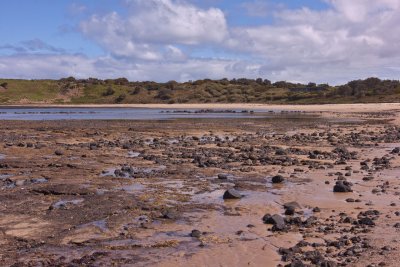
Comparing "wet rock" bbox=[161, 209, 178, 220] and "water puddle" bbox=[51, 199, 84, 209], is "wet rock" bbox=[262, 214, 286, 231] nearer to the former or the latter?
"wet rock" bbox=[161, 209, 178, 220]

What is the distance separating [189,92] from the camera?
333 feet

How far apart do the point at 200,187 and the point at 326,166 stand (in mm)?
5289

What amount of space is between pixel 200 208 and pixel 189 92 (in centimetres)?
9043

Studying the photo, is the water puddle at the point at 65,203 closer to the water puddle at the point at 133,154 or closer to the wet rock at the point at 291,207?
the wet rock at the point at 291,207

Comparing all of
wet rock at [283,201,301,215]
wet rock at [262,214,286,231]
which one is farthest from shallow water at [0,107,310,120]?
wet rock at [262,214,286,231]

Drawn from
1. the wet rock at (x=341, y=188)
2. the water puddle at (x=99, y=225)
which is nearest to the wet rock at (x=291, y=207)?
the wet rock at (x=341, y=188)

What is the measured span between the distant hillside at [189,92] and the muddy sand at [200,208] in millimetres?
66624

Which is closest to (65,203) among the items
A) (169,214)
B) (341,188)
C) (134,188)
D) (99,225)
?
(99,225)

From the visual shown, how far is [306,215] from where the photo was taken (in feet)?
35.7

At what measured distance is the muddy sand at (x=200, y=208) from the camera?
841 cm

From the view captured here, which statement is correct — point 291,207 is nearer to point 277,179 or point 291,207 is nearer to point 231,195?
point 231,195

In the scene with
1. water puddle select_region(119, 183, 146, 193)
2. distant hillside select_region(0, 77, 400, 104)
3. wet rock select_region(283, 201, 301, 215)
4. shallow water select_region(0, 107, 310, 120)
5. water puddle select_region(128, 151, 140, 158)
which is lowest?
shallow water select_region(0, 107, 310, 120)

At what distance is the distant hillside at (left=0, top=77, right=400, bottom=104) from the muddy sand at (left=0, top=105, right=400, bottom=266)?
2623 inches

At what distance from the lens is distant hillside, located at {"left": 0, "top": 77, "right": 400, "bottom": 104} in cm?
8719
